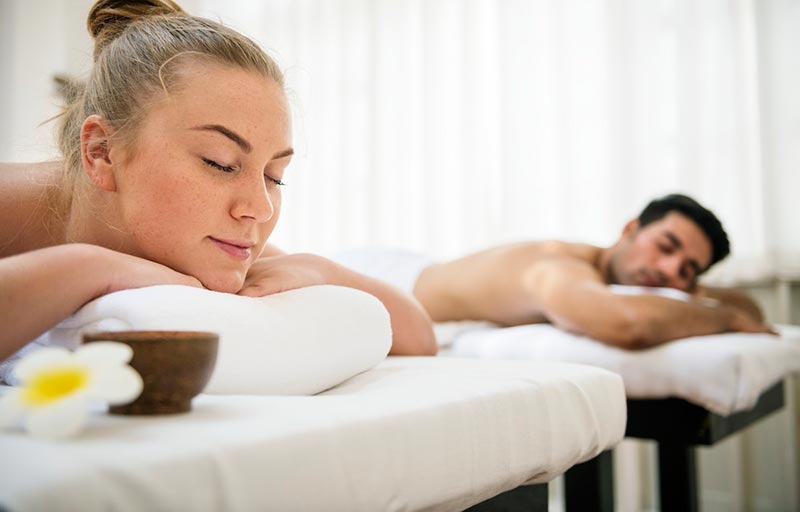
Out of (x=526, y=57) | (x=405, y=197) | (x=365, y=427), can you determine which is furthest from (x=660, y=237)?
(x=365, y=427)

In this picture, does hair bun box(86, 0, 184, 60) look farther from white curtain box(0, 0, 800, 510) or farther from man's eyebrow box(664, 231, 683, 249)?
man's eyebrow box(664, 231, 683, 249)

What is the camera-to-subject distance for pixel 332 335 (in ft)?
2.25

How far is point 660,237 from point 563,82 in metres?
1.02

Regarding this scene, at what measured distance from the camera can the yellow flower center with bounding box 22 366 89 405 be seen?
0.38 m

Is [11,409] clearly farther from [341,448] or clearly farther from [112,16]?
[112,16]

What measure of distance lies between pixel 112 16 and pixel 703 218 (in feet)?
5.19

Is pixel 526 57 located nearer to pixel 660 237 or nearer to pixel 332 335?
pixel 660 237

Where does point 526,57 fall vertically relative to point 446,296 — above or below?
above

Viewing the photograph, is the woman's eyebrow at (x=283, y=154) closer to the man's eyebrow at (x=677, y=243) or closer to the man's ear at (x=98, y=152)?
the man's ear at (x=98, y=152)

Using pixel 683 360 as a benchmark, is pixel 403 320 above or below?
above

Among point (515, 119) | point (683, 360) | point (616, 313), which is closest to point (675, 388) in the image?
point (683, 360)

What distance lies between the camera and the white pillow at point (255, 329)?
1.91 ft

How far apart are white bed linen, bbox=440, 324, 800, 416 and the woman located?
0.70 m

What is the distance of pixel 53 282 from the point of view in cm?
60
